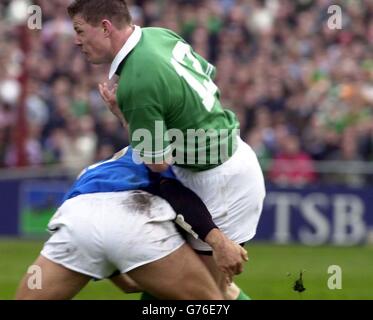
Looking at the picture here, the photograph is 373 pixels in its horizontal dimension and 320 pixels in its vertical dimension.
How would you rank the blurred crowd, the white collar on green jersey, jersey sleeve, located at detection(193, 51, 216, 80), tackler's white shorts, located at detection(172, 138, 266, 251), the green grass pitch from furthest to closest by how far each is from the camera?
1. the blurred crowd
2. the green grass pitch
3. jersey sleeve, located at detection(193, 51, 216, 80)
4. tackler's white shorts, located at detection(172, 138, 266, 251)
5. the white collar on green jersey

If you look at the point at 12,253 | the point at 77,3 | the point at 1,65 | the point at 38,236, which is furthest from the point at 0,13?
the point at 77,3

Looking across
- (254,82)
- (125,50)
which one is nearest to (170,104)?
(125,50)

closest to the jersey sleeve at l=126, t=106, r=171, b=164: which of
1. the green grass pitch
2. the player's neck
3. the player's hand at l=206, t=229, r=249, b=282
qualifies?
the player's neck

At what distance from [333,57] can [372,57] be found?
1.85 feet

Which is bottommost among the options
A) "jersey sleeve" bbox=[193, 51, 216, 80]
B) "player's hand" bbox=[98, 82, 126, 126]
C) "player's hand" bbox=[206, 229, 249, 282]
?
"player's hand" bbox=[206, 229, 249, 282]

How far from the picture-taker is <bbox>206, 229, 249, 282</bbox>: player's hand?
618 cm

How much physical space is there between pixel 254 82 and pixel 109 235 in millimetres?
11332

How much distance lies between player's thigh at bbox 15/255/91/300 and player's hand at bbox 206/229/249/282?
69 cm

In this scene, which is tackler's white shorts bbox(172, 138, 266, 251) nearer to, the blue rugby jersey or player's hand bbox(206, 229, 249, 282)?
the blue rugby jersey

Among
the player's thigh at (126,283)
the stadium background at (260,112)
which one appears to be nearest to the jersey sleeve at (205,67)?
the player's thigh at (126,283)

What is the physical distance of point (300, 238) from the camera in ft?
52.1

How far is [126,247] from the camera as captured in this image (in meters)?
6.17

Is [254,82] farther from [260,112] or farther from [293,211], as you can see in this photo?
[293,211]
